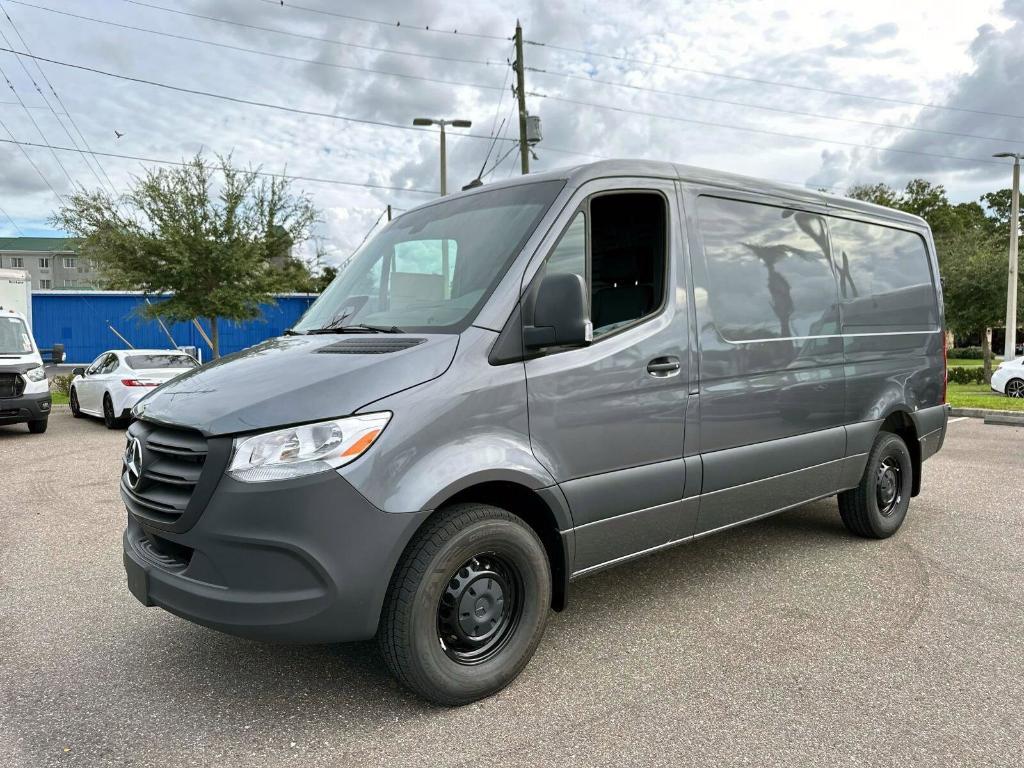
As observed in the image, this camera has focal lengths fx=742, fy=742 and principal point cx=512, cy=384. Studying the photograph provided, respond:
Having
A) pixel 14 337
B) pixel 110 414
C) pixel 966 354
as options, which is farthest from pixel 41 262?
pixel 966 354

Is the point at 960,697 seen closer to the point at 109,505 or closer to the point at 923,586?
the point at 923,586

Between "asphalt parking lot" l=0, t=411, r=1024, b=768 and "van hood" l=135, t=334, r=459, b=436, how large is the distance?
1170 millimetres

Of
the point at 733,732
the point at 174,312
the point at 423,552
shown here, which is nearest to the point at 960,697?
the point at 733,732

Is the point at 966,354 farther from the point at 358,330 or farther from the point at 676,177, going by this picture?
the point at 358,330

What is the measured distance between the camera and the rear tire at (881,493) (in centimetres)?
513

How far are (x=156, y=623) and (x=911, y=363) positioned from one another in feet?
16.9

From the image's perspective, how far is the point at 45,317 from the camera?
2923cm

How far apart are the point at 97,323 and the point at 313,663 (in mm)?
30670

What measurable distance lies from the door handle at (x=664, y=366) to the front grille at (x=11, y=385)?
35.9ft

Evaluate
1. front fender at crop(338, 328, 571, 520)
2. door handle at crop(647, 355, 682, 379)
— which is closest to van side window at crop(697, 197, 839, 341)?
door handle at crop(647, 355, 682, 379)

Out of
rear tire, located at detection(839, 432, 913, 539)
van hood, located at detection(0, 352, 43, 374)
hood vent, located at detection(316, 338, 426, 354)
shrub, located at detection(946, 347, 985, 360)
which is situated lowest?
shrub, located at detection(946, 347, 985, 360)

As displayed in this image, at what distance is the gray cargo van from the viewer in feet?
8.62

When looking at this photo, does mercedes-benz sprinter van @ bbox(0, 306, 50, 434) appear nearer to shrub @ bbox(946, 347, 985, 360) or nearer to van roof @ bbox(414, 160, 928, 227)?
van roof @ bbox(414, 160, 928, 227)

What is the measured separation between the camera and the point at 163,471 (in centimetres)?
287
